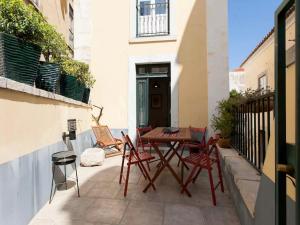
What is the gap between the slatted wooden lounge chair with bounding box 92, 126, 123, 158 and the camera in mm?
5711

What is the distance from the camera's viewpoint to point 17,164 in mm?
2258

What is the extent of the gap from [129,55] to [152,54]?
0.76 meters

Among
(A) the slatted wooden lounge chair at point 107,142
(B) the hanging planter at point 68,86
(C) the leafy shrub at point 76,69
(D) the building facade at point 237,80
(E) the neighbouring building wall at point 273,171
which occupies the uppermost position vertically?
(D) the building facade at point 237,80

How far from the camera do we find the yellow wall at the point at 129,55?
21.1 ft

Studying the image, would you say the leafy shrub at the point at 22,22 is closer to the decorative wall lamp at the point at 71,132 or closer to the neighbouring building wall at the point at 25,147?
the neighbouring building wall at the point at 25,147

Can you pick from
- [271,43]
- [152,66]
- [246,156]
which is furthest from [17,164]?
[271,43]

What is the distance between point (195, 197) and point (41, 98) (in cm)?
263

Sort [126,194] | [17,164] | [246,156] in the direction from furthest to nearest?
[246,156]
[126,194]
[17,164]

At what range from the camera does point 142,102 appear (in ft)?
22.7

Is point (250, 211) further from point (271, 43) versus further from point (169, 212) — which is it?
point (271, 43)

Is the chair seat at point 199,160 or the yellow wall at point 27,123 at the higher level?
the yellow wall at point 27,123

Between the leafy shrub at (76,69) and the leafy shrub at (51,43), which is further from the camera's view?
the leafy shrub at (76,69)

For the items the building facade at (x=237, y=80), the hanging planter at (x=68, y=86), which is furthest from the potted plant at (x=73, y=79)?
the building facade at (x=237, y=80)

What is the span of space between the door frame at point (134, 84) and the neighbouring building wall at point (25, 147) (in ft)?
10.7
